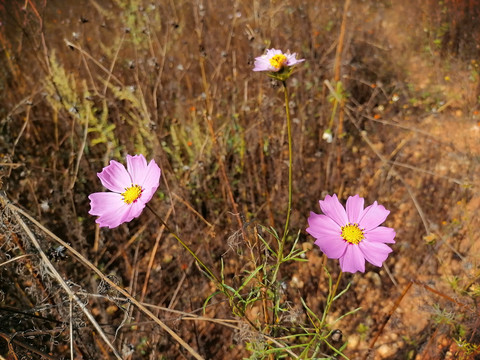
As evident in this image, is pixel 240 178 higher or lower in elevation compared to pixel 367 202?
higher

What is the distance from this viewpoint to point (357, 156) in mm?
1885

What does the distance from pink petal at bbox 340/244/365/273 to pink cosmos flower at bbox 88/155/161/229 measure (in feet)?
1.36

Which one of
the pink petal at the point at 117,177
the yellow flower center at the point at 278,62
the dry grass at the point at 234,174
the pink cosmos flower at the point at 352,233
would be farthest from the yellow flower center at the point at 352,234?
the pink petal at the point at 117,177

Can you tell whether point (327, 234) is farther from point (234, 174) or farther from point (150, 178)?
point (234, 174)

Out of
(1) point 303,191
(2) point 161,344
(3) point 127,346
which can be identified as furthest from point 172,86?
(3) point 127,346

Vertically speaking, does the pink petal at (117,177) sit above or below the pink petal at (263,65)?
below

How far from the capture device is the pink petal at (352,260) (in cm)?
67

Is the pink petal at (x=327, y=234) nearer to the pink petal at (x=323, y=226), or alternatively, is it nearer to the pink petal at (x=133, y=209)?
the pink petal at (x=323, y=226)

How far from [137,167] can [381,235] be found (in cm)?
56

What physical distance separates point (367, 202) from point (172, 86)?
125 cm

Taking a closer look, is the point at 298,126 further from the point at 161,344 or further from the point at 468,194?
the point at 161,344

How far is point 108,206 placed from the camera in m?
0.80

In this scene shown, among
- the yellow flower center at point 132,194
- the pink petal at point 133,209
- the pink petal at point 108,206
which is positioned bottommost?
the pink petal at point 108,206

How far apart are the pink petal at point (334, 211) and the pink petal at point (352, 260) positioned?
0.25 ft
